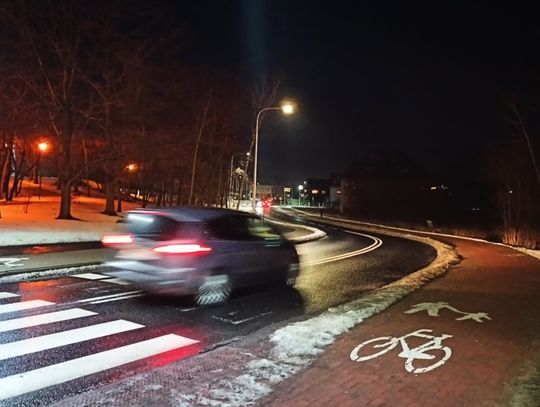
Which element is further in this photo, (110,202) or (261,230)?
(110,202)

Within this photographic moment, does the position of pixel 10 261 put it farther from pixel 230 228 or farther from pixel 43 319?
pixel 230 228

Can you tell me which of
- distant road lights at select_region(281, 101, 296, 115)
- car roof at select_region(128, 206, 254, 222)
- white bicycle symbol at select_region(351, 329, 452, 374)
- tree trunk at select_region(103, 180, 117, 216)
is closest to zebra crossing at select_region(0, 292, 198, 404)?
car roof at select_region(128, 206, 254, 222)

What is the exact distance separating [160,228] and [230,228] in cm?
133

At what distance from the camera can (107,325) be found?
7.80 metres

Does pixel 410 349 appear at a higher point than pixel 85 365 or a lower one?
higher

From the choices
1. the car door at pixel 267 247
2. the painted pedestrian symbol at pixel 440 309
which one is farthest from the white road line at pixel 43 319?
the painted pedestrian symbol at pixel 440 309

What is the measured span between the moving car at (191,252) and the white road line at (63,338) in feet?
3.90

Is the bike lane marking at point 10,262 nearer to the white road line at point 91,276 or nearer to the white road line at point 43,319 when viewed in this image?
the white road line at point 91,276

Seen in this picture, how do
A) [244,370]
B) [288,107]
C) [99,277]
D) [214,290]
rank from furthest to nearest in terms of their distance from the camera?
[288,107] → [99,277] → [214,290] → [244,370]

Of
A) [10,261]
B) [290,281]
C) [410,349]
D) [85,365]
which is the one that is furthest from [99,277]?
[410,349]

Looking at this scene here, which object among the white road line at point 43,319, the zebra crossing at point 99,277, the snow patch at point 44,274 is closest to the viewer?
the white road line at point 43,319

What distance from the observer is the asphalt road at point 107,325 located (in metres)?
5.61

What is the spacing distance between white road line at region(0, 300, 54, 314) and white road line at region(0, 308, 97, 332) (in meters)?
0.65

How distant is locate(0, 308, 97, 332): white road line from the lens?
7564 millimetres
